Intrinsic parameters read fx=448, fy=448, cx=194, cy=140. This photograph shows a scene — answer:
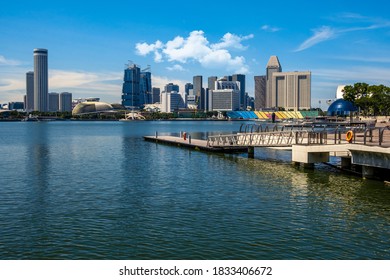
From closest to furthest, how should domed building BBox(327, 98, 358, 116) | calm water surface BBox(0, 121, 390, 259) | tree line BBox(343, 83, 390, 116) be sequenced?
1. calm water surface BBox(0, 121, 390, 259)
2. tree line BBox(343, 83, 390, 116)
3. domed building BBox(327, 98, 358, 116)

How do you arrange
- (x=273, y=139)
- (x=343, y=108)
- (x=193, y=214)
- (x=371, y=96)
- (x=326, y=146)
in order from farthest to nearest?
(x=343, y=108)
(x=371, y=96)
(x=273, y=139)
(x=326, y=146)
(x=193, y=214)

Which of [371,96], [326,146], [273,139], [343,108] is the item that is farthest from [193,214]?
[343,108]

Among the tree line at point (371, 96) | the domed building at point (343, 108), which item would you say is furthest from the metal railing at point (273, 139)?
the domed building at point (343, 108)

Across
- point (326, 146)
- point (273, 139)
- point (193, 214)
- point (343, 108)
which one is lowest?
point (193, 214)

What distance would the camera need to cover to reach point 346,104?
18312 centimetres

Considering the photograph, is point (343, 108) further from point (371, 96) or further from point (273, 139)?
point (273, 139)

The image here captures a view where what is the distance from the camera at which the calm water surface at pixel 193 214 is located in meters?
20.7

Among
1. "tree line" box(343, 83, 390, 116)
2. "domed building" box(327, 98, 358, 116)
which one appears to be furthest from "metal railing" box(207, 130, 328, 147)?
"domed building" box(327, 98, 358, 116)

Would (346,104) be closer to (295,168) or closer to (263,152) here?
(263,152)

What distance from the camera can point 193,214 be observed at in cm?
2717

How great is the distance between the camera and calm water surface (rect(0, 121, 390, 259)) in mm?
20719

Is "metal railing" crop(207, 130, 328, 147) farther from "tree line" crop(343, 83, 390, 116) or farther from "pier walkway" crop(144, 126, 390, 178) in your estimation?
"tree line" crop(343, 83, 390, 116)

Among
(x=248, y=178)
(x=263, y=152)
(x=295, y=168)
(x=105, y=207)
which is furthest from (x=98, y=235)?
(x=263, y=152)
